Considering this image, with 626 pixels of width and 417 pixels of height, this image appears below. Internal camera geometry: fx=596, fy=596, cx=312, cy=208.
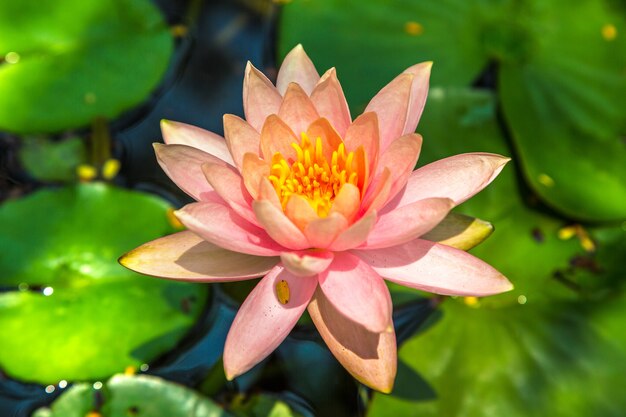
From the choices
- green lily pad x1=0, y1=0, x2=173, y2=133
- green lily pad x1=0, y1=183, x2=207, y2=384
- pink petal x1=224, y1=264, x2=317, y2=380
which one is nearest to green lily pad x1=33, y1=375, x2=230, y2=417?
green lily pad x1=0, y1=183, x2=207, y2=384

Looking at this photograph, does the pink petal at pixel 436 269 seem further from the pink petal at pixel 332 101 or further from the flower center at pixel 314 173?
the pink petal at pixel 332 101

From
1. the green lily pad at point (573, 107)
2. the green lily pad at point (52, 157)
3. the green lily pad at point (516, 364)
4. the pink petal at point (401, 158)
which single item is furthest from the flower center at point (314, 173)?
the green lily pad at point (52, 157)

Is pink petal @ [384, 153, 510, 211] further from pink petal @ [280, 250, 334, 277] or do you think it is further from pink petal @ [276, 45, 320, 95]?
pink petal @ [276, 45, 320, 95]

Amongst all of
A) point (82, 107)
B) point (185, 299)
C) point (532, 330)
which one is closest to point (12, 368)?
point (185, 299)

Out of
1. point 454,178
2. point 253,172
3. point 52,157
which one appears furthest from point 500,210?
point 52,157

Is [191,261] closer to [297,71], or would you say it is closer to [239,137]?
[239,137]
